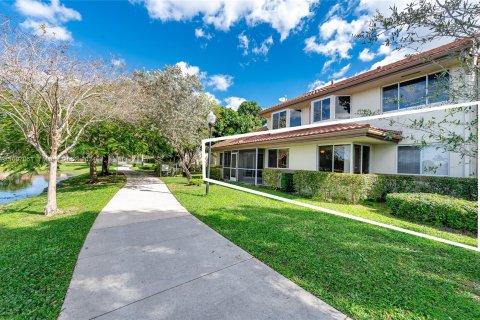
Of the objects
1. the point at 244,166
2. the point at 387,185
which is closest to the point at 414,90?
the point at 387,185

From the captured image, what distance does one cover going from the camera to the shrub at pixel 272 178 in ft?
40.6

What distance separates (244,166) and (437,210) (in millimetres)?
11378

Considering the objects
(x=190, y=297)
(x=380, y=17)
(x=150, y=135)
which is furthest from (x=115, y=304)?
(x=150, y=135)

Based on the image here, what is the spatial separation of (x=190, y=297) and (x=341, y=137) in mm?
8626

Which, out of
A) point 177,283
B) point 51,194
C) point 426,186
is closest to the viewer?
point 177,283

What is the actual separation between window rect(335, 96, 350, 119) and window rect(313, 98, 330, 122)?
1.60 ft

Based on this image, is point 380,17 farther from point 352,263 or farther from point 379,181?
point 379,181

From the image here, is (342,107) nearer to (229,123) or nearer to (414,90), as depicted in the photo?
(414,90)

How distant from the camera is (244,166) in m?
15.9

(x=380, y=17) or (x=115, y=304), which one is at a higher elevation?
(x=380, y=17)

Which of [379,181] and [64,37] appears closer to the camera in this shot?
[64,37]

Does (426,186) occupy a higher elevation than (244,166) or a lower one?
lower

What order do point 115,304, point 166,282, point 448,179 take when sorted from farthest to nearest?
point 448,179 → point 166,282 → point 115,304

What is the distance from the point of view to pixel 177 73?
1216 cm
